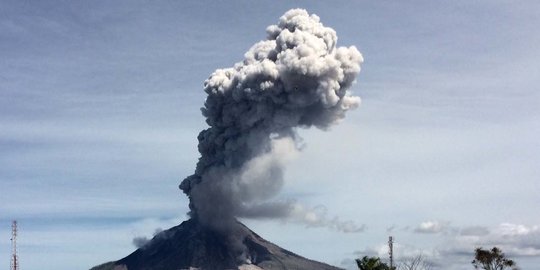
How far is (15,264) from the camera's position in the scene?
104 meters

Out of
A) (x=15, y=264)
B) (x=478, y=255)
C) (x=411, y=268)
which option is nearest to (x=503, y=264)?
(x=478, y=255)

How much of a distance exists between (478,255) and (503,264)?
3.62 m

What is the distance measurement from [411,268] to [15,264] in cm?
5584

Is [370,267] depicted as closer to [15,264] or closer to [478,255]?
[478,255]

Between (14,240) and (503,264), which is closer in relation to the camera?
(503,264)

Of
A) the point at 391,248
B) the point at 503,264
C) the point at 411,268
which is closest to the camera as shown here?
the point at 411,268

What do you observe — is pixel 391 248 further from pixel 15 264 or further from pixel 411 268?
pixel 15 264

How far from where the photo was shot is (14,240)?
4313 inches

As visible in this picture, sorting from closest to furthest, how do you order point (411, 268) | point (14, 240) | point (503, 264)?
point (411, 268), point (503, 264), point (14, 240)

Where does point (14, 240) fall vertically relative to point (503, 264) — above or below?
above

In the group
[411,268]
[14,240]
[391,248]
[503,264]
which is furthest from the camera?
[391,248]

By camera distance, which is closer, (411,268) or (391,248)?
(411,268)

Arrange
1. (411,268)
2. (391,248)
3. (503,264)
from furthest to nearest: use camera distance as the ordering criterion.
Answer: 1. (391,248)
2. (503,264)
3. (411,268)

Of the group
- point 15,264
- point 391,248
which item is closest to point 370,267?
point 391,248
